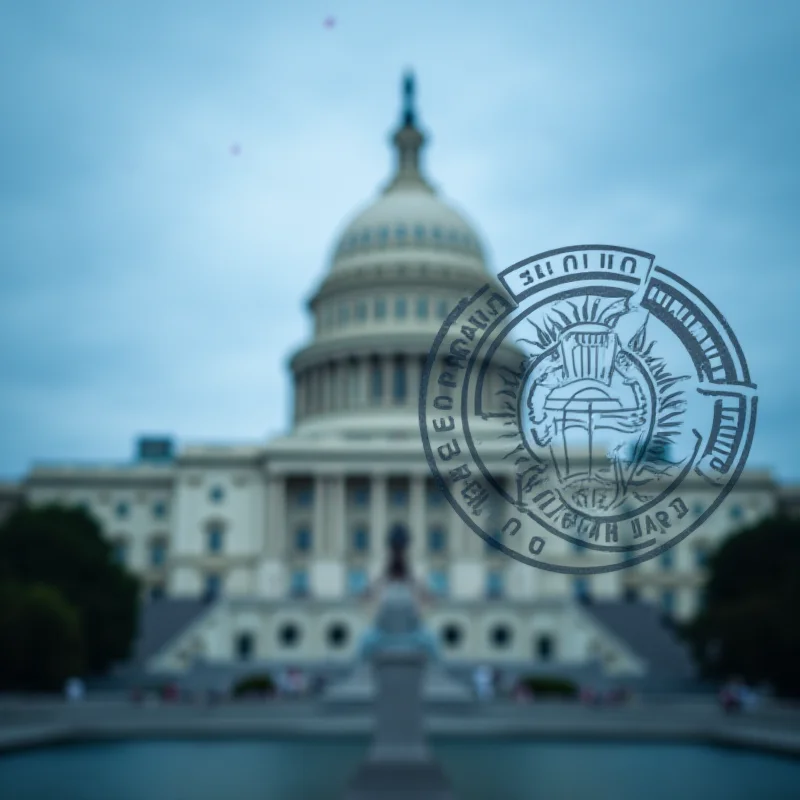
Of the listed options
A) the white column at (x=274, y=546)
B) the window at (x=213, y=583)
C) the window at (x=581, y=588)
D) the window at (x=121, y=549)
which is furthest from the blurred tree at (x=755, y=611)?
the window at (x=121, y=549)

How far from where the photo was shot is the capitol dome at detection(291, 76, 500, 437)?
103875mm

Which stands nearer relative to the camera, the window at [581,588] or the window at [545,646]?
the window at [545,646]

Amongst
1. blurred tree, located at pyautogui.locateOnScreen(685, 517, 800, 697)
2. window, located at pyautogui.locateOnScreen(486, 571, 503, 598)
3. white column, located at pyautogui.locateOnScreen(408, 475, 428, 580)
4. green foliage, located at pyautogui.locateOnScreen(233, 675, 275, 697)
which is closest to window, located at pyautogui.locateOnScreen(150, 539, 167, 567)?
white column, located at pyautogui.locateOnScreen(408, 475, 428, 580)

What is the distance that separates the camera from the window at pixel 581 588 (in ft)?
312

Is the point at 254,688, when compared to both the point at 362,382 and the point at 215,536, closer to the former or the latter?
the point at 215,536

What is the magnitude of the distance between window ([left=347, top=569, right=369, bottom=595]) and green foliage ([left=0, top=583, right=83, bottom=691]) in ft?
118

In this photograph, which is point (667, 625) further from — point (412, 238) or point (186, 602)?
point (412, 238)

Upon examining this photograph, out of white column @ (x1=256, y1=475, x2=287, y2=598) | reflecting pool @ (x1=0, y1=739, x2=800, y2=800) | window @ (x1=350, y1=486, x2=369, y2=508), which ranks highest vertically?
window @ (x1=350, y1=486, x2=369, y2=508)

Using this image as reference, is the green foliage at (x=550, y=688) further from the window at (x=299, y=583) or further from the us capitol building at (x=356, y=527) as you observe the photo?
the window at (x=299, y=583)

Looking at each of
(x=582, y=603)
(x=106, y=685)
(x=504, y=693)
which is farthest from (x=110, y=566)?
(x=582, y=603)

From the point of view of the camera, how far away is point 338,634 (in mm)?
84438

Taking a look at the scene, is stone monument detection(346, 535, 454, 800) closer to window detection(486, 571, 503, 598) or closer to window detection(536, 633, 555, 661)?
window detection(536, 633, 555, 661)

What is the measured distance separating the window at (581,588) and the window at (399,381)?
69.7 ft

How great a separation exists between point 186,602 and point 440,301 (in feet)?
118
